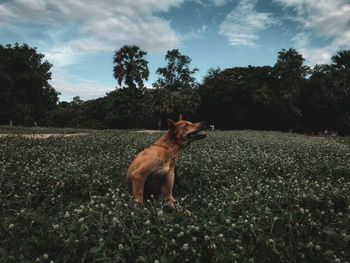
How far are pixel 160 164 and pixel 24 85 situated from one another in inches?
1524

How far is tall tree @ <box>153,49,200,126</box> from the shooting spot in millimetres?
41969

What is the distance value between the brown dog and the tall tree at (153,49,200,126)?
124 ft

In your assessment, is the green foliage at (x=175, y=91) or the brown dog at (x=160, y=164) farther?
the green foliage at (x=175, y=91)

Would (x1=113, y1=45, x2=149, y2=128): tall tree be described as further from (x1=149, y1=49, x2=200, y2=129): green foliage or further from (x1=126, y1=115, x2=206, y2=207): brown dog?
(x1=126, y1=115, x2=206, y2=207): brown dog

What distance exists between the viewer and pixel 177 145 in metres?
3.83

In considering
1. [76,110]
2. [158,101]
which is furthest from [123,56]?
[76,110]

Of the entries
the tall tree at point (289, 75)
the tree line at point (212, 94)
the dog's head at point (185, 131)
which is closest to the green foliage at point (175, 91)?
the tree line at point (212, 94)

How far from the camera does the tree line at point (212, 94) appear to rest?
32062 millimetres

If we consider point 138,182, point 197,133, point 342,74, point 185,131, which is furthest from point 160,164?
point 342,74

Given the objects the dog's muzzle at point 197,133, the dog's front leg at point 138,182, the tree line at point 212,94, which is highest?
the tree line at point 212,94

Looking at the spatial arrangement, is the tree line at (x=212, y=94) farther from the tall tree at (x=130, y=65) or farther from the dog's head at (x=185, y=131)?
the dog's head at (x=185, y=131)

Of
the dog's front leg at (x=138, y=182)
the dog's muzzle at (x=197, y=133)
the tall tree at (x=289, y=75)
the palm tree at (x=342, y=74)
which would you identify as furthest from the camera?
the tall tree at (x=289, y=75)

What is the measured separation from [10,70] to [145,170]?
39.4 meters

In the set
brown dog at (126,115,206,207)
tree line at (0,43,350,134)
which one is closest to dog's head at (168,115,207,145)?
brown dog at (126,115,206,207)
